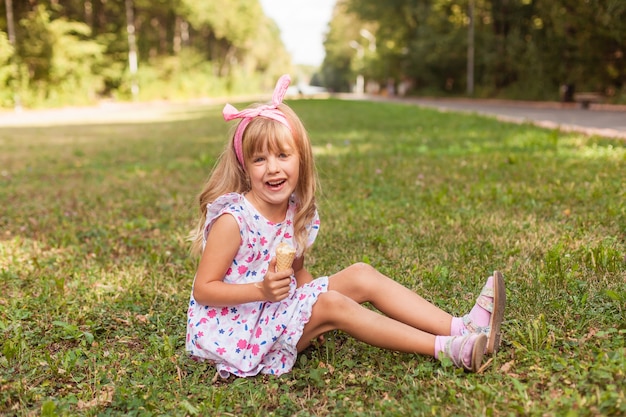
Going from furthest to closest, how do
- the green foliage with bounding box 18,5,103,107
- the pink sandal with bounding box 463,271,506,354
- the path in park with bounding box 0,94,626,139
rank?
the green foliage with bounding box 18,5,103,107 < the path in park with bounding box 0,94,626,139 < the pink sandal with bounding box 463,271,506,354

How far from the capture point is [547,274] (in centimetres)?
360

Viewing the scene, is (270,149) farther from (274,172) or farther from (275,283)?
(275,283)

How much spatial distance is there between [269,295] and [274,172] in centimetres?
60

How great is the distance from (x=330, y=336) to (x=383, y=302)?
0.37 m

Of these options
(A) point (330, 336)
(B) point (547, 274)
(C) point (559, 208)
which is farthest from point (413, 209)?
(A) point (330, 336)

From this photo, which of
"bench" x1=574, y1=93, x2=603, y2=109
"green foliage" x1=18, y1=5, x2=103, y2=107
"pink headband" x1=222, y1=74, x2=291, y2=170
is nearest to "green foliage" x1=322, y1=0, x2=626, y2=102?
"bench" x1=574, y1=93, x2=603, y2=109

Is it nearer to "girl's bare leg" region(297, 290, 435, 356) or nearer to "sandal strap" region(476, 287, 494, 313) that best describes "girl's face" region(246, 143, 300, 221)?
"girl's bare leg" region(297, 290, 435, 356)

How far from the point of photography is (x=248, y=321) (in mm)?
2861

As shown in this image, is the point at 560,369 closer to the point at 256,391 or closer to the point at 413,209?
the point at 256,391

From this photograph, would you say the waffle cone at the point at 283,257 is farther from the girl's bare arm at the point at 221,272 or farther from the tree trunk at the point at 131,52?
the tree trunk at the point at 131,52

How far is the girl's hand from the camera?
101 inches

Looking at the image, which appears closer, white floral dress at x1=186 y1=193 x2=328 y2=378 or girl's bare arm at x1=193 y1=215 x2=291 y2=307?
girl's bare arm at x1=193 y1=215 x2=291 y2=307

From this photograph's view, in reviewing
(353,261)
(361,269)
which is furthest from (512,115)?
(361,269)

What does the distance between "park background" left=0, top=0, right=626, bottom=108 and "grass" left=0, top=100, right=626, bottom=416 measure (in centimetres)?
1267
